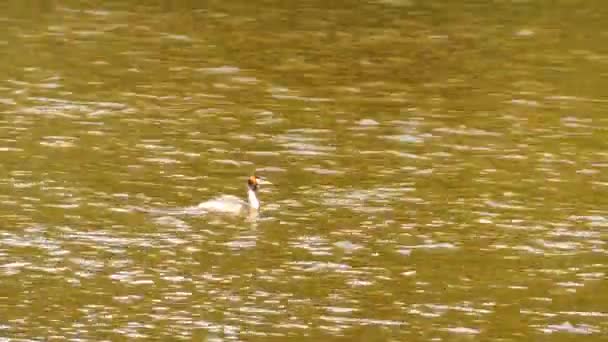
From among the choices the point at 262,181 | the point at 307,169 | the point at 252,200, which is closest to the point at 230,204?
the point at 252,200

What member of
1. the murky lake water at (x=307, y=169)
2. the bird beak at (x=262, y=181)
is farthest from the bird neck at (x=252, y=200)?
the bird beak at (x=262, y=181)

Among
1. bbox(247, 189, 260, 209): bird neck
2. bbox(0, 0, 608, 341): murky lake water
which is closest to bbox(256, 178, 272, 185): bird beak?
bbox(0, 0, 608, 341): murky lake water

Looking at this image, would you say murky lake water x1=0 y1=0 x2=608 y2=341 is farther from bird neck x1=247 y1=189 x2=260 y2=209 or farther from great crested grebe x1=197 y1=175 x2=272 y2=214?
bird neck x1=247 y1=189 x2=260 y2=209

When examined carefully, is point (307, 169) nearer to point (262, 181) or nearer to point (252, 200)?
point (262, 181)

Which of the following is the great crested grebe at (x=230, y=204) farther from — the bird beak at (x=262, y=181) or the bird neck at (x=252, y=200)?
the bird beak at (x=262, y=181)

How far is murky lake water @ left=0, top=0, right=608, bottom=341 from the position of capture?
76.2ft

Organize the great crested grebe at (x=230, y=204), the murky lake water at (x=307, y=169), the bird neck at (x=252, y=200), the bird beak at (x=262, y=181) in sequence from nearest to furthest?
1. the murky lake water at (x=307, y=169)
2. the great crested grebe at (x=230, y=204)
3. the bird neck at (x=252, y=200)
4. the bird beak at (x=262, y=181)

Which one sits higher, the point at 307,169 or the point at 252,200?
the point at 307,169

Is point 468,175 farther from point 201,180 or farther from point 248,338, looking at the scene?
point 248,338

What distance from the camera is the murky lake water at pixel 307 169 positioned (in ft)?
76.2

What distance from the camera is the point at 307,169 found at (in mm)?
30219

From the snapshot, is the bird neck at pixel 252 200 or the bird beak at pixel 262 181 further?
the bird beak at pixel 262 181

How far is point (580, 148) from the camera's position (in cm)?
3159

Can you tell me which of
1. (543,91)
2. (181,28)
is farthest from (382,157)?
(181,28)
